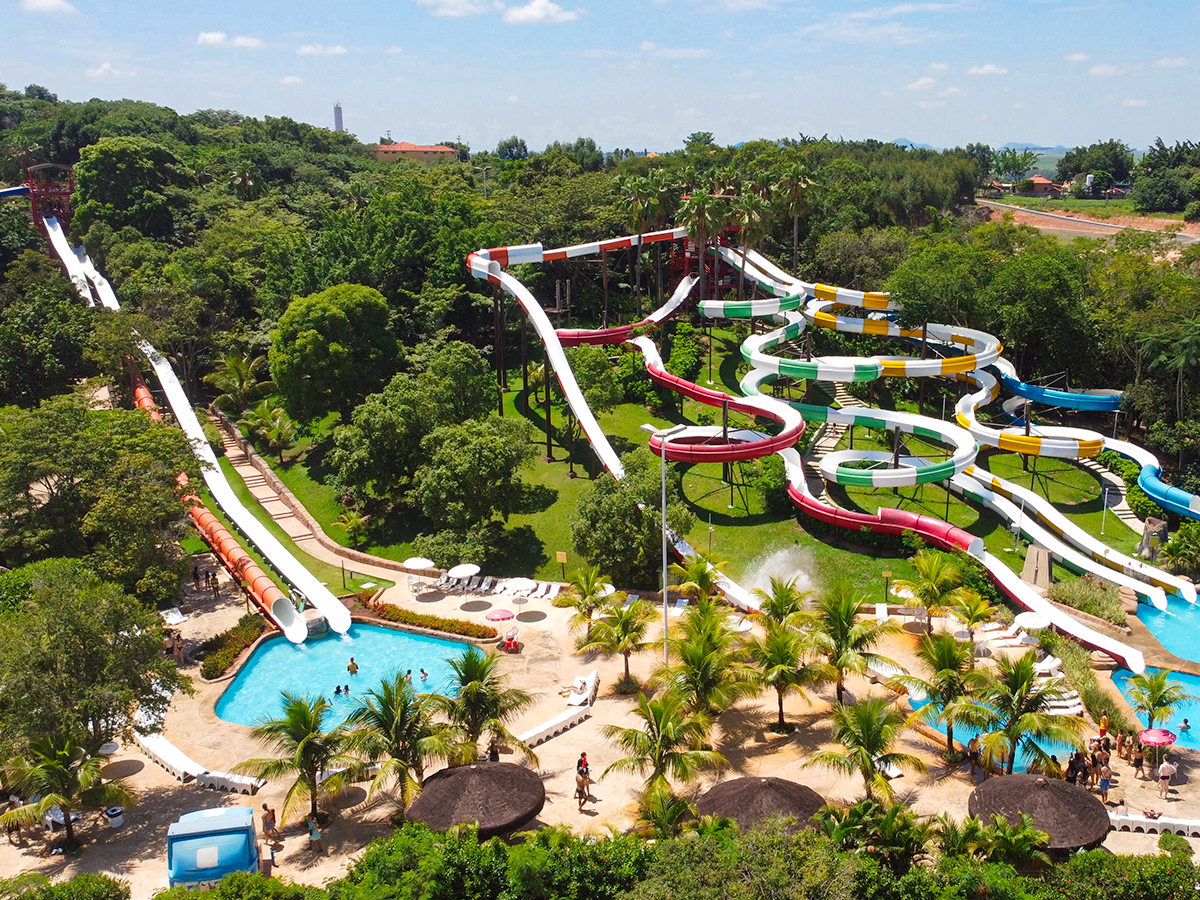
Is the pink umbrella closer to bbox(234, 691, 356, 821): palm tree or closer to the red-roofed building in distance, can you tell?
bbox(234, 691, 356, 821): palm tree

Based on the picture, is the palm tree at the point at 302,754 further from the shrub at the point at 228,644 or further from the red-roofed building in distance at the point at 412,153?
the red-roofed building in distance at the point at 412,153

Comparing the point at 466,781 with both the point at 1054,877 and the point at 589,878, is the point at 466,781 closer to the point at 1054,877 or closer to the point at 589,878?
the point at 589,878

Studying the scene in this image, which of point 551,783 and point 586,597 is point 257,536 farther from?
point 551,783

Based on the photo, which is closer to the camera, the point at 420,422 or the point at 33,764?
the point at 33,764

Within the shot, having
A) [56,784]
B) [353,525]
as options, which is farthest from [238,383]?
[56,784]

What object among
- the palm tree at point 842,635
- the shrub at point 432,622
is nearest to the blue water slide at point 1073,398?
the palm tree at point 842,635

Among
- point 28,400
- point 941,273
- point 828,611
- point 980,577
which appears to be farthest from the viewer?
point 28,400

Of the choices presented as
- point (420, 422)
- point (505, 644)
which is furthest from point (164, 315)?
point (505, 644)
